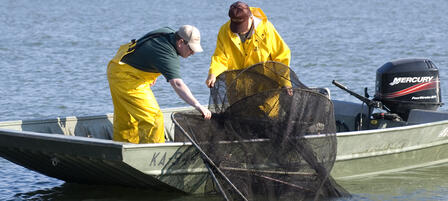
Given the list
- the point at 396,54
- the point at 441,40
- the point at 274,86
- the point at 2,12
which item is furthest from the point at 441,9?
the point at 274,86

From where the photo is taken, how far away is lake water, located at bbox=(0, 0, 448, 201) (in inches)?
352

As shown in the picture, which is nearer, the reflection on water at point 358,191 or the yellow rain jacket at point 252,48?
the yellow rain jacket at point 252,48

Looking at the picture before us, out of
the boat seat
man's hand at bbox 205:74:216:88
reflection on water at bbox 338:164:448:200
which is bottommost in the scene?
reflection on water at bbox 338:164:448:200

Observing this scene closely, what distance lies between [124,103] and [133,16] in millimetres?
27230

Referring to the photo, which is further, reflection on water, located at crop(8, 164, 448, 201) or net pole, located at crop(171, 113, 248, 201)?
reflection on water, located at crop(8, 164, 448, 201)

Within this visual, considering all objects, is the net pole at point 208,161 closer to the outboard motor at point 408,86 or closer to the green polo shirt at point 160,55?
the green polo shirt at point 160,55

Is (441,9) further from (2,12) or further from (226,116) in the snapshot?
(226,116)

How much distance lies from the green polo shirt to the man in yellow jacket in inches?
29.4

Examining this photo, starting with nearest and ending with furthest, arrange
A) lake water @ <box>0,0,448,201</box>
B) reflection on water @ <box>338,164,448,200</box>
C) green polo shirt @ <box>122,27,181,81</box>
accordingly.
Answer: green polo shirt @ <box>122,27,181,81</box>
reflection on water @ <box>338,164,448,200</box>
lake water @ <box>0,0,448,201</box>

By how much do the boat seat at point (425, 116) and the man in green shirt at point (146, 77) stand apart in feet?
10.9

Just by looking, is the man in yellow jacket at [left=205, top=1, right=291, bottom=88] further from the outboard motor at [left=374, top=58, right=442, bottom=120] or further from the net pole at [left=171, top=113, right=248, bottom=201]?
the outboard motor at [left=374, top=58, right=442, bottom=120]

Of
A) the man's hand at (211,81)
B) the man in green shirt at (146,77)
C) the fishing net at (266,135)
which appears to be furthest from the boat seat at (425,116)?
the man in green shirt at (146,77)

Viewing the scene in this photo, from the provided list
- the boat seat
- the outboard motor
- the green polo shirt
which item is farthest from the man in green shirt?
the boat seat

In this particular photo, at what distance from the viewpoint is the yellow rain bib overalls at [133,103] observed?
7.45 metres
